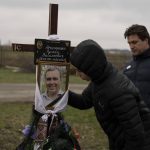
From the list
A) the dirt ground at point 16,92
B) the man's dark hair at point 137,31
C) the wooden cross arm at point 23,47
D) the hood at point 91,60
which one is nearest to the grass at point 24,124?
the dirt ground at point 16,92

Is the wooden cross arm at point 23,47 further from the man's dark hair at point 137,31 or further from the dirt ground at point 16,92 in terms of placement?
the dirt ground at point 16,92

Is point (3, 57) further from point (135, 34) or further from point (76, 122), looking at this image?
point (135, 34)

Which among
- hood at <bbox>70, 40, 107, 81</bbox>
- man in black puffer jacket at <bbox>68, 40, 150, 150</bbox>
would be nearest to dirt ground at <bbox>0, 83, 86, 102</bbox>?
man in black puffer jacket at <bbox>68, 40, 150, 150</bbox>

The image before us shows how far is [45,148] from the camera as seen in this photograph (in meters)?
4.96

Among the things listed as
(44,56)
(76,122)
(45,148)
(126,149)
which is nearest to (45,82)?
(44,56)

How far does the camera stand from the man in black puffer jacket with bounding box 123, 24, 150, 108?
5.11 metres

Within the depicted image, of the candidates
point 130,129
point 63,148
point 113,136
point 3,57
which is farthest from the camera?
point 3,57

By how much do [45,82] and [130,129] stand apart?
140 cm

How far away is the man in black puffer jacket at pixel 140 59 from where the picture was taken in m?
5.11

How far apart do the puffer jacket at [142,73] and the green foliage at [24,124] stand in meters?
3.53

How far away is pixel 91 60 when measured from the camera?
3912mm

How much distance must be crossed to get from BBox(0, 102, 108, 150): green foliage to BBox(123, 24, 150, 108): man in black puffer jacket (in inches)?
139

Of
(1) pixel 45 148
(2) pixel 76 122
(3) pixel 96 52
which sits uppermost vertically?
(3) pixel 96 52

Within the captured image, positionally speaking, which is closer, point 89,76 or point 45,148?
point 89,76
